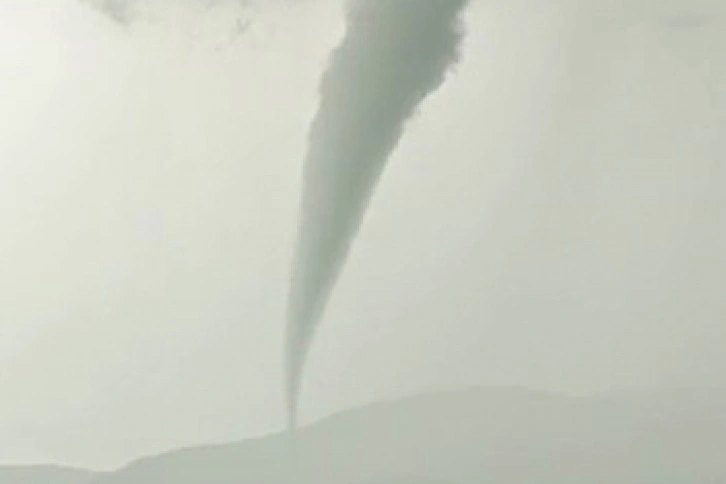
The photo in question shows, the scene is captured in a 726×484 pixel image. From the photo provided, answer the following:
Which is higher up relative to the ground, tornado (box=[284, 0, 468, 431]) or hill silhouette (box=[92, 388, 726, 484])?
tornado (box=[284, 0, 468, 431])

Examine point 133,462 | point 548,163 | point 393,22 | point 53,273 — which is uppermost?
point 393,22

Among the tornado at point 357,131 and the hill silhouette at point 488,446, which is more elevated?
the tornado at point 357,131

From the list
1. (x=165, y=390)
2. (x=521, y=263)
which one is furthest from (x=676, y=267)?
(x=165, y=390)

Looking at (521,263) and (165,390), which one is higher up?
(521,263)

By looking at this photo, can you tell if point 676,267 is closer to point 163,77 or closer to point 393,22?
point 393,22

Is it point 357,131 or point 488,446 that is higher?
point 357,131

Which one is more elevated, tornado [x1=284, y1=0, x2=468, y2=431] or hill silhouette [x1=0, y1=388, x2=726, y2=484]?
tornado [x1=284, y1=0, x2=468, y2=431]

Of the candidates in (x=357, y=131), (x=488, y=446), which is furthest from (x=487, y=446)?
(x=357, y=131)

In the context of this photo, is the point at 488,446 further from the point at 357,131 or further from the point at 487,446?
the point at 357,131
